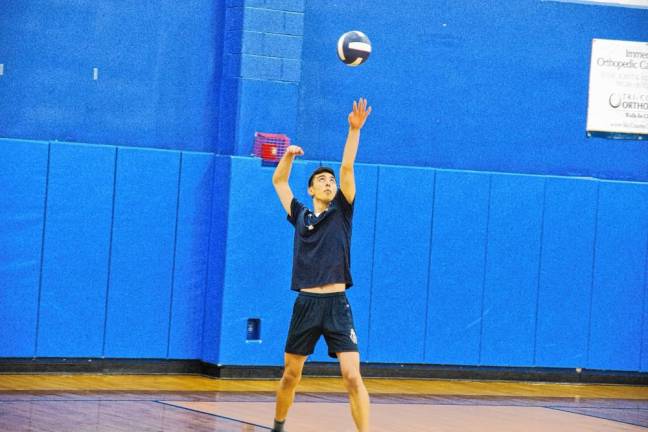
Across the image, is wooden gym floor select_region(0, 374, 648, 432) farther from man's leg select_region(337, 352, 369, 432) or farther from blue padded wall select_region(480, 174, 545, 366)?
man's leg select_region(337, 352, 369, 432)

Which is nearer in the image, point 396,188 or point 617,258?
point 396,188

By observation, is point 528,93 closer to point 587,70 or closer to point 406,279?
point 587,70

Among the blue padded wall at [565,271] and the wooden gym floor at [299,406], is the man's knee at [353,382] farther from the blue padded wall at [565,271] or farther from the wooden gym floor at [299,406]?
the blue padded wall at [565,271]

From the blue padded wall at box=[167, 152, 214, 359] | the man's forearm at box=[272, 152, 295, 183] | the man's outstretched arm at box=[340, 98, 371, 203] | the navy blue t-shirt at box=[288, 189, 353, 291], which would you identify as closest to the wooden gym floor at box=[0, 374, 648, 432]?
the blue padded wall at box=[167, 152, 214, 359]

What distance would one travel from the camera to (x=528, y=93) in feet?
48.5

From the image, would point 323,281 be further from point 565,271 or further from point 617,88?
point 617,88

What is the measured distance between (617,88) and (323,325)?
24.9 feet

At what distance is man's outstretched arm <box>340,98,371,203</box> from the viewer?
27.9 ft

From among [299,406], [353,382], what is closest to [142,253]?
[299,406]

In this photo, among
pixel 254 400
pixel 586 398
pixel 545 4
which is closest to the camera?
pixel 254 400

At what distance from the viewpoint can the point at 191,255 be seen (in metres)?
13.4

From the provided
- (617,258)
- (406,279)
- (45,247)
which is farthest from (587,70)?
(45,247)

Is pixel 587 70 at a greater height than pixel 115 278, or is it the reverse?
pixel 587 70

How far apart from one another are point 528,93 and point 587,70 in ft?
2.73
